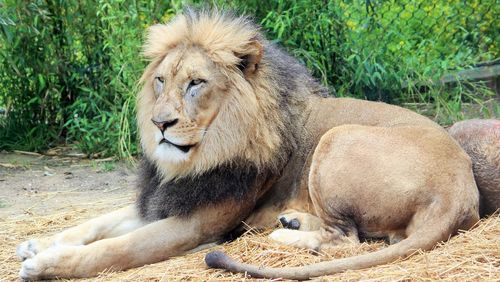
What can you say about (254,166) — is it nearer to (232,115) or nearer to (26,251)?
(232,115)

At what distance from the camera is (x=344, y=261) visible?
3.76 metres

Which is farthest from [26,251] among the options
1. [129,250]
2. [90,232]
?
[129,250]

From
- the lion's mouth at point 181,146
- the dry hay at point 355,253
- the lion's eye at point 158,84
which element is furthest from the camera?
the lion's eye at point 158,84

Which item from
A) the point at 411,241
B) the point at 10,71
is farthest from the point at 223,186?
the point at 10,71

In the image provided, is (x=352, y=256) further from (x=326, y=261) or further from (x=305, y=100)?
(x=305, y=100)

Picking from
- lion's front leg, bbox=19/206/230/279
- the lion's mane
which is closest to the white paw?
lion's front leg, bbox=19/206/230/279

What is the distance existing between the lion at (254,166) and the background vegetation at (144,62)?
5.75 ft

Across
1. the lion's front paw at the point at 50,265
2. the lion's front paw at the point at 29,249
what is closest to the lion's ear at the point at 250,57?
the lion's front paw at the point at 50,265

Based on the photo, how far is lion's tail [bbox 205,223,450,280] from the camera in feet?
12.3

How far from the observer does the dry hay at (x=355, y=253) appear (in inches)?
144

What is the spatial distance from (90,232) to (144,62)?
91.7 inches

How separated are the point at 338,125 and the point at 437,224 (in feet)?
2.98

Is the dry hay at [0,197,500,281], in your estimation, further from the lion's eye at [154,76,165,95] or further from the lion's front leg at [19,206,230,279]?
the lion's eye at [154,76,165,95]

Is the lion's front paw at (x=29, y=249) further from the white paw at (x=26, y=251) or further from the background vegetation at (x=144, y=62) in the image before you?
the background vegetation at (x=144, y=62)
